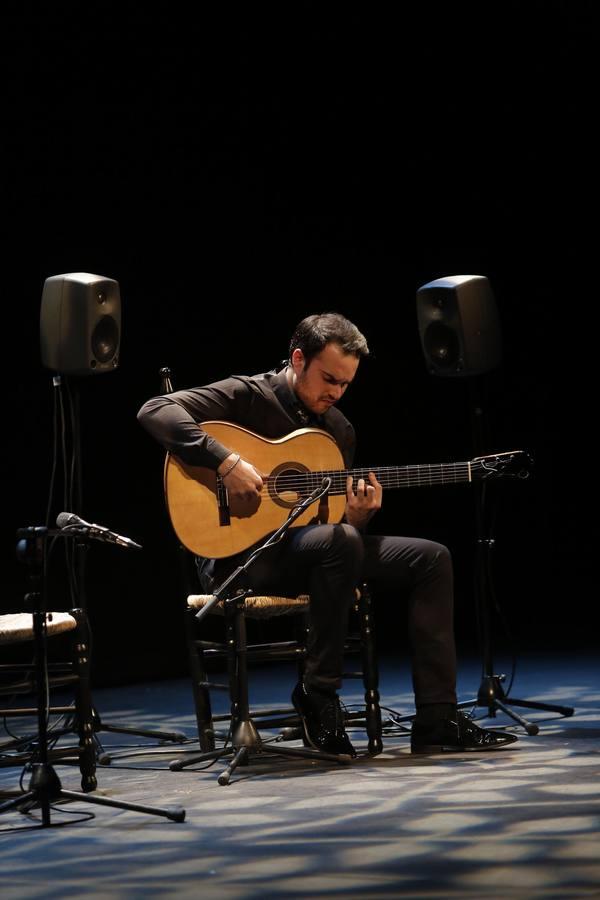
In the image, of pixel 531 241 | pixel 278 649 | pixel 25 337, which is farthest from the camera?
pixel 531 241

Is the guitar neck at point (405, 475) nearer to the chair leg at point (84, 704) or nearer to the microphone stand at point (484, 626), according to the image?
the microphone stand at point (484, 626)

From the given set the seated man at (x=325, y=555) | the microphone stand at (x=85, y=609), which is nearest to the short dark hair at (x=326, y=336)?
the seated man at (x=325, y=555)

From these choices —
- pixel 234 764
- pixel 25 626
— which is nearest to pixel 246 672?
pixel 234 764

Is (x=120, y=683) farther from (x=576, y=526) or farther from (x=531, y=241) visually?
(x=531, y=241)

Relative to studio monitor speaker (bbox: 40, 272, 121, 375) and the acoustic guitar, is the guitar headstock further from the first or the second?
studio monitor speaker (bbox: 40, 272, 121, 375)

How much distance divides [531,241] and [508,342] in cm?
54

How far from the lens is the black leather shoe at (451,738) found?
3.53m

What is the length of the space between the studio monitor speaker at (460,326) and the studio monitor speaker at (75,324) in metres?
1.22

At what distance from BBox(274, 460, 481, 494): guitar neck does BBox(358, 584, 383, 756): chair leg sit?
1.11 ft

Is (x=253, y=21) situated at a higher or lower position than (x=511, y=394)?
higher

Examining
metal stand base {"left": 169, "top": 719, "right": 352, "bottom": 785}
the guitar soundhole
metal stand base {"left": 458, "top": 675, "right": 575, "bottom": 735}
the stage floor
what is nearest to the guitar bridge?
the guitar soundhole

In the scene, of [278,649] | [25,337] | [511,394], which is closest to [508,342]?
[511,394]

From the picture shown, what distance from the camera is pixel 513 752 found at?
3.49 meters

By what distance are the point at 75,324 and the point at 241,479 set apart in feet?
2.61
